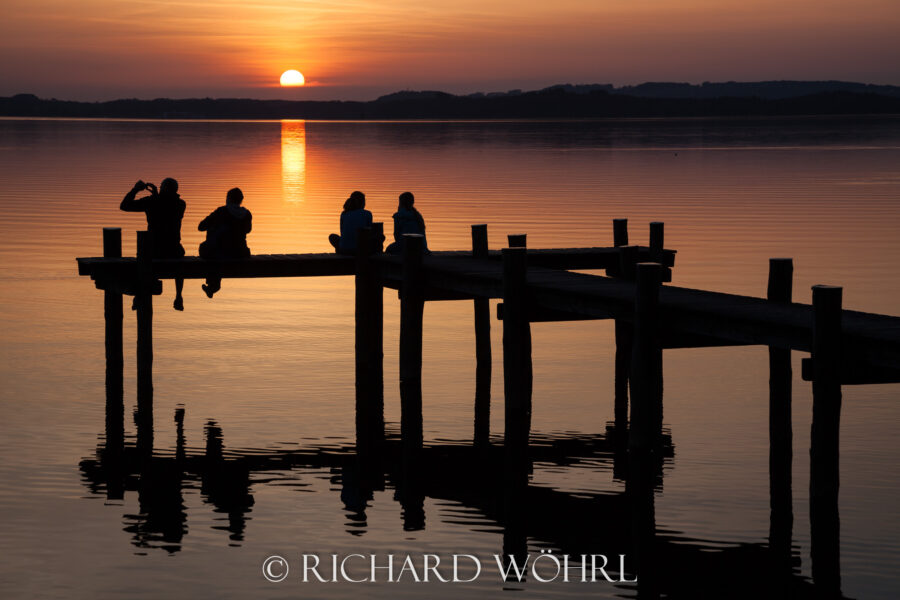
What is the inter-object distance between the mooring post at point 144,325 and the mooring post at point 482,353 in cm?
454

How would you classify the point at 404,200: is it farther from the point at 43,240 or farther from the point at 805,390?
the point at 43,240

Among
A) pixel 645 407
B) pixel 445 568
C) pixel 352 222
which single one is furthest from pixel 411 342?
pixel 445 568

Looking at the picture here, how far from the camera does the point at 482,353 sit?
23.3m

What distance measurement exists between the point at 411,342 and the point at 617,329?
3.22 metres

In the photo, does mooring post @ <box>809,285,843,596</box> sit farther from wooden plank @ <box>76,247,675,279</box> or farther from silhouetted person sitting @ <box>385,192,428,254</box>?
silhouetted person sitting @ <box>385,192,428,254</box>

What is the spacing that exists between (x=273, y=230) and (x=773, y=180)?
37.7 m

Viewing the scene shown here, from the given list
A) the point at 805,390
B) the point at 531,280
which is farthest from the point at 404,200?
the point at 805,390

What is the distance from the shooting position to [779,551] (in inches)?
588

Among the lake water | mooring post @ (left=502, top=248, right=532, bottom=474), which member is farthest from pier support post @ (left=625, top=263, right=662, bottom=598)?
mooring post @ (left=502, top=248, right=532, bottom=474)

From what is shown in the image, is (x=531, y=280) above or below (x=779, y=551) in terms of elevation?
above

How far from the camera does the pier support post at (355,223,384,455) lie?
21.4 meters

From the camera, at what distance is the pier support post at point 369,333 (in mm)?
21391

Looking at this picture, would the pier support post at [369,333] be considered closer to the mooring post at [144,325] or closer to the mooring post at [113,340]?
the mooring post at [144,325]

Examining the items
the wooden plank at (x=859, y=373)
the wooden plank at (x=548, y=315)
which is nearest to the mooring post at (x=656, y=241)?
the wooden plank at (x=548, y=315)
